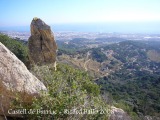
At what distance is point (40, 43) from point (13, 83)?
20255 mm

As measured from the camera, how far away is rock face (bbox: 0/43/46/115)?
1059cm

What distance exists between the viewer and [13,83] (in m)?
11.1

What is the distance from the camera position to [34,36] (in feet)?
102

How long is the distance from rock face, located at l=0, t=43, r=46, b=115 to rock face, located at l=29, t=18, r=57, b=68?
1896cm

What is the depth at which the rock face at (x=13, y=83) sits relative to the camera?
1059 cm

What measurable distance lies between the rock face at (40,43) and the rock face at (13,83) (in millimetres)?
18963

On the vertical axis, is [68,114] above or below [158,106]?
above

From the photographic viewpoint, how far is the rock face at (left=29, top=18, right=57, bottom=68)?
3093cm

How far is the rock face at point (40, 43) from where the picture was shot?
101 feet

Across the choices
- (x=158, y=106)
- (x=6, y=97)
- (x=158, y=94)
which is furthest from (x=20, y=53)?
(x=158, y=94)

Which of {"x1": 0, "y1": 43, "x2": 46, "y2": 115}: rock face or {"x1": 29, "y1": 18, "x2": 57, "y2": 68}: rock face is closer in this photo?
{"x1": 0, "y1": 43, "x2": 46, "y2": 115}: rock face

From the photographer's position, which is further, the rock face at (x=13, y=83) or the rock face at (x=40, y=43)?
the rock face at (x=40, y=43)

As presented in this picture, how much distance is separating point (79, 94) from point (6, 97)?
117 inches

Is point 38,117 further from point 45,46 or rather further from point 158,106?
point 158,106
